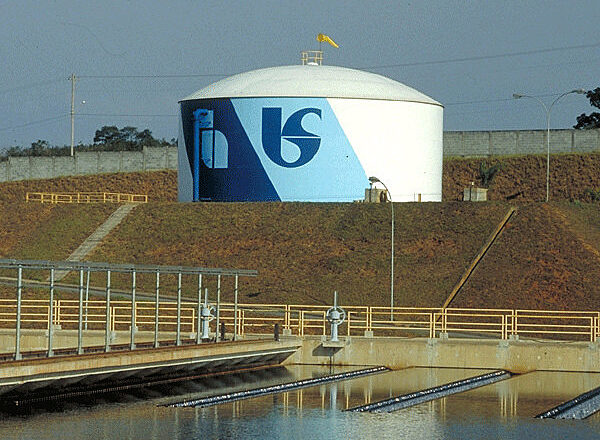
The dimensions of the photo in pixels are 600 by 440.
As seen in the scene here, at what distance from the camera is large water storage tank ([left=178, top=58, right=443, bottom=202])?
84625 mm

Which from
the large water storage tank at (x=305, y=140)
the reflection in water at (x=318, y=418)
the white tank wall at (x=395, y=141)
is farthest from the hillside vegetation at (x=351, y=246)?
the reflection in water at (x=318, y=418)

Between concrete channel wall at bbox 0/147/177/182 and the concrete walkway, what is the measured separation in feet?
90.5

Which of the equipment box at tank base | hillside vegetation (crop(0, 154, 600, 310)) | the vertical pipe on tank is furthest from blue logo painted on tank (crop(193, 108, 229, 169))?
the equipment box at tank base

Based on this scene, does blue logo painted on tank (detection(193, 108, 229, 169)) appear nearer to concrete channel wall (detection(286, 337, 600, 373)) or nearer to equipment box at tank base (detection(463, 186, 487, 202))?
equipment box at tank base (detection(463, 186, 487, 202))

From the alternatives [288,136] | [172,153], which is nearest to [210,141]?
[288,136]

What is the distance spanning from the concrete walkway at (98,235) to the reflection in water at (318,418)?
3780 centimetres

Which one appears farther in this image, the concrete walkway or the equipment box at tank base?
the equipment box at tank base

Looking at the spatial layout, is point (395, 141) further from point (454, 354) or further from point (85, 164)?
point (454, 354)

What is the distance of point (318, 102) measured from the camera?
84.8m

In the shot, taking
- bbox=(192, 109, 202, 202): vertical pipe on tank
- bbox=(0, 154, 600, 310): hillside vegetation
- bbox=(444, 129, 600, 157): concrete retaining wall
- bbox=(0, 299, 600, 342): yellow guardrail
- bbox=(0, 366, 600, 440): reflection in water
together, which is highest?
bbox=(444, 129, 600, 157): concrete retaining wall

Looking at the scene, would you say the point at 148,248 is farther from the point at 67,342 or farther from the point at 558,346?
the point at 558,346

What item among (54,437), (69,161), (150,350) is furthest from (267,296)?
(69,161)

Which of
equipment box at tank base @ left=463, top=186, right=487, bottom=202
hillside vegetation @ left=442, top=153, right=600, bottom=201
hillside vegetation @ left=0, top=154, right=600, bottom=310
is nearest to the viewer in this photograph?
hillside vegetation @ left=0, top=154, right=600, bottom=310

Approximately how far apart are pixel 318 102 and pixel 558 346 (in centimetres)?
4160
